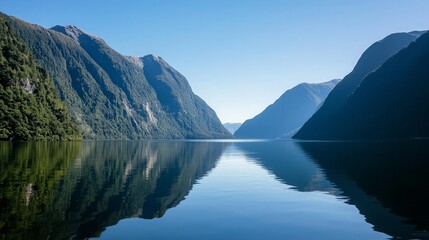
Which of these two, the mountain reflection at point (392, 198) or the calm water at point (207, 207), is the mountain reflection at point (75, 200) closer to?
the calm water at point (207, 207)

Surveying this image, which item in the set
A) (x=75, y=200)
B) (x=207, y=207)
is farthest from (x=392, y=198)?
(x=75, y=200)

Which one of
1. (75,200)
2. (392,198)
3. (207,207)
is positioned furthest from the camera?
(392,198)

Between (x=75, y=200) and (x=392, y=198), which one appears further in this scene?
(x=392, y=198)

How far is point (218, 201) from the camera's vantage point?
32.8 metres

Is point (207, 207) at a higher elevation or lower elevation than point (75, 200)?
lower

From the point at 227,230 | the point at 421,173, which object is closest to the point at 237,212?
the point at 227,230

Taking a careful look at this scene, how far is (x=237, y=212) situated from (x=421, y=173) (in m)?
33.5

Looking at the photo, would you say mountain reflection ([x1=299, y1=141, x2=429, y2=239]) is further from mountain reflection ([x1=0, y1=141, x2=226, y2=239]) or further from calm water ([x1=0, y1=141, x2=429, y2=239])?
mountain reflection ([x1=0, y1=141, x2=226, y2=239])

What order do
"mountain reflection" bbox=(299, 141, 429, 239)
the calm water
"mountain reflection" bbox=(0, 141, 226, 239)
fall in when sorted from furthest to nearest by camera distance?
"mountain reflection" bbox=(299, 141, 429, 239), the calm water, "mountain reflection" bbox=(0, 141, 226, 239)

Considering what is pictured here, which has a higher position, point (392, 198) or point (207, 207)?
point (392, 198)

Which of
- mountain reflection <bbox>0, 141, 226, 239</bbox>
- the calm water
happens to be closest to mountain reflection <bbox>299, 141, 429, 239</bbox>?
the calm water

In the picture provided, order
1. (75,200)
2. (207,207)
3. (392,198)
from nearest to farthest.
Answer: (75,200), (207,207), (392,198)

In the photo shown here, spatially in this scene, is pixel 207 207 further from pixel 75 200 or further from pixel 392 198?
pixel 392 198

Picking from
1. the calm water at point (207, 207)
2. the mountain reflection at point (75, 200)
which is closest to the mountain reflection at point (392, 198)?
the calm water at point (207, 207)
